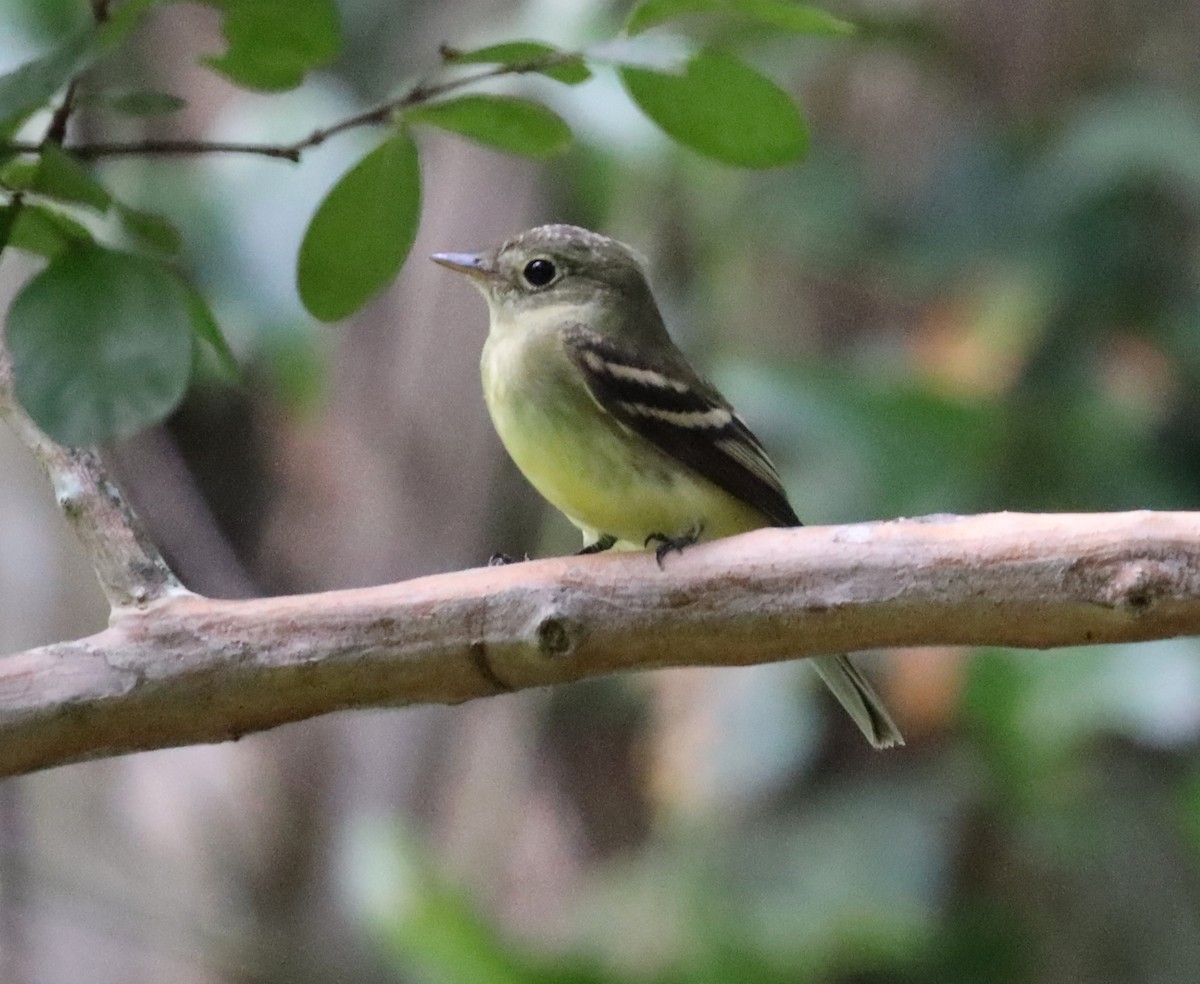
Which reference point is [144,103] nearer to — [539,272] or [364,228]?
[364,228]

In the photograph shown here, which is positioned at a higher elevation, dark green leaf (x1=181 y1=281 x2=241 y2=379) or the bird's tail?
dark green leaf (x1=181 y1=281 x2=241 y2=379)

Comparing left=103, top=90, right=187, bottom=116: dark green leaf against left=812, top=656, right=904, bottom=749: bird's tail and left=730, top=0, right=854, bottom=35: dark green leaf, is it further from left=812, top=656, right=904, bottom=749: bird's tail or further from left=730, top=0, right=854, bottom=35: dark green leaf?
left=812, top=656, right=904, bottom=749: bird's tail

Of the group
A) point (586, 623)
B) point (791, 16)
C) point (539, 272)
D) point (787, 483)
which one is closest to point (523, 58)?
point (791, 16)

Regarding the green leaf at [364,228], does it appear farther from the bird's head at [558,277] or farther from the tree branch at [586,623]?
the bird's head at [558,277]

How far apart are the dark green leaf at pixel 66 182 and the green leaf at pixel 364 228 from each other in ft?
0.56

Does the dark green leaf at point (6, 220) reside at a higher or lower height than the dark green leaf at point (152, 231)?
higher

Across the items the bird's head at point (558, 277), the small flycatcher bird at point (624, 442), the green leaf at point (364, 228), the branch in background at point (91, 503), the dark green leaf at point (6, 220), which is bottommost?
the small flycatcher bird at point (624, 442)

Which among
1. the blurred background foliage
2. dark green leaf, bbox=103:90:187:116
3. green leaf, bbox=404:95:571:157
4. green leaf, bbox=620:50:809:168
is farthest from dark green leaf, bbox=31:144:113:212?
the blurred background foliage

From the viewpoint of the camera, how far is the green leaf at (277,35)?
91 centimetres

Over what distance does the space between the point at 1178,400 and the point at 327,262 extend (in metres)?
2.06

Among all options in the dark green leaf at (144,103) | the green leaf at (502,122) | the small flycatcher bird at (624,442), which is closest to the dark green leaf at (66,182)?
the dark green leaf at (144,103)

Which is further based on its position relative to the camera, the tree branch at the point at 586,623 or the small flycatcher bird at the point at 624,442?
the small flycatcher bird at the point at 624,442

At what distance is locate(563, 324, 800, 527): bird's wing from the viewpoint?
1623 millimetres

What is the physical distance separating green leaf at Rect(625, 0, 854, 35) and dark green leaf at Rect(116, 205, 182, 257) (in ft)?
1.08
